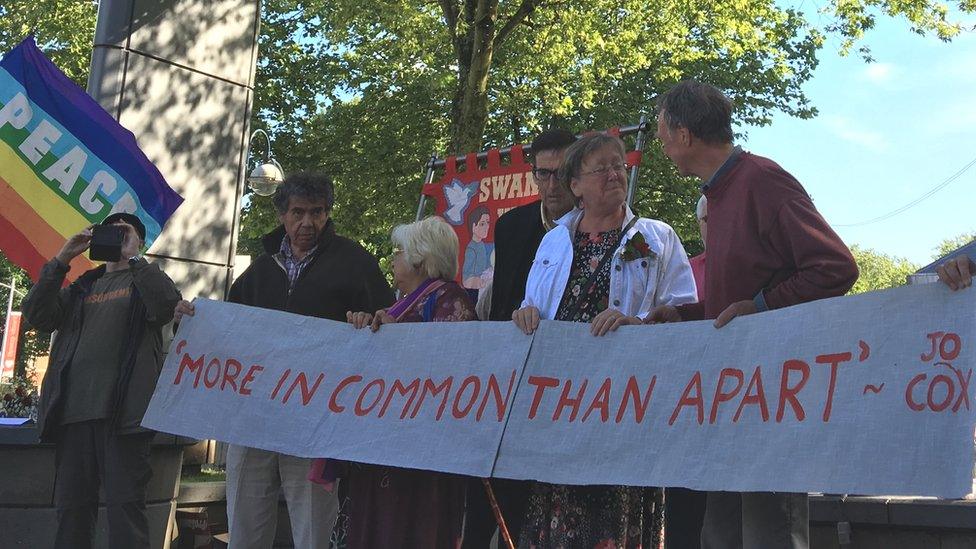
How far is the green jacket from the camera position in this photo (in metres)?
5.36

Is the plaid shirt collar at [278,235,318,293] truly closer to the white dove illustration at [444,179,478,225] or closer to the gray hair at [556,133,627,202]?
the gray hair at [556,133,627,202]

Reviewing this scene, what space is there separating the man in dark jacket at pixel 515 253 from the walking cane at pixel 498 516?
0.14 ft

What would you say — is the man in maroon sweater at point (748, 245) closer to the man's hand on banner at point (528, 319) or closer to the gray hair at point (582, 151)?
the gray hair at point (582, 151)

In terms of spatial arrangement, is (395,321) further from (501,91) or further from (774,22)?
(774,22)

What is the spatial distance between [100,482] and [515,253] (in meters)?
2.46

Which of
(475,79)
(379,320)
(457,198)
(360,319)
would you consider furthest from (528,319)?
(475,79)

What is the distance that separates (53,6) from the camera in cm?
2217

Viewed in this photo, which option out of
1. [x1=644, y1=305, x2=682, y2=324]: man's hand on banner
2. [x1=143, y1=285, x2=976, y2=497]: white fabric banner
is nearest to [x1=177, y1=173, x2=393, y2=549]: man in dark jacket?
[x1=143, y1=285, x2=976, y2=497]: white fabric banner

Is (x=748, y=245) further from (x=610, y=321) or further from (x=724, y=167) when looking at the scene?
(x=610, y=321)

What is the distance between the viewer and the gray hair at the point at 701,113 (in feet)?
11.9

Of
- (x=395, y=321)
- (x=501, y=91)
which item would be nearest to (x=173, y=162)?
(x=395, y=321)

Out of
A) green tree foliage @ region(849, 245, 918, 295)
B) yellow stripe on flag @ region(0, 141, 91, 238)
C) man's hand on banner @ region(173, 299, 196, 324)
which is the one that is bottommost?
man's hand on banner @ region(173, 299, 196, 324)

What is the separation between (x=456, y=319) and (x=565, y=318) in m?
0.55

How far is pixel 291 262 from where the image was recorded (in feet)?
17.1
